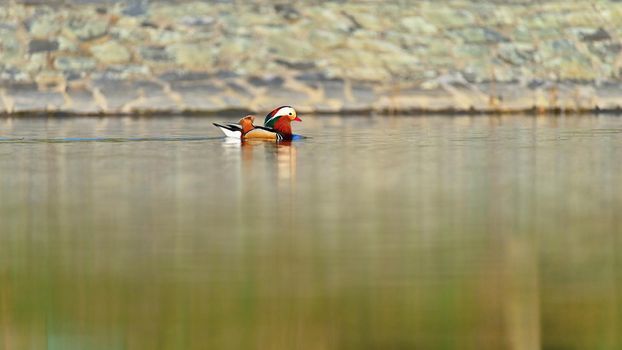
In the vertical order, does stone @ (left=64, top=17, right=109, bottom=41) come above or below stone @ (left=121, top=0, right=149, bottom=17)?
below

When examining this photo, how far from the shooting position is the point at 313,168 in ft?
45.1

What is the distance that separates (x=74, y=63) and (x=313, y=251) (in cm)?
1788

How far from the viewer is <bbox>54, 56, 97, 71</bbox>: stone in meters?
25.1

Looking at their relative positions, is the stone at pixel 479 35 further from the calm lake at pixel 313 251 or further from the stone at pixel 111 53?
the calm lake at pixel 313 251

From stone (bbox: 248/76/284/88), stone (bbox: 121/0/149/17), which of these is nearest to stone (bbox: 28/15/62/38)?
stone (bbox: 121/0/149/17)

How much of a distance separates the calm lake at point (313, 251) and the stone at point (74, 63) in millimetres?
9733

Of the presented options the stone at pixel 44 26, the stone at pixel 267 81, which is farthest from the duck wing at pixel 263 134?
the stone at pixel 44 26

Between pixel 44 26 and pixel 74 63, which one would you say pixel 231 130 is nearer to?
pixel 74 63

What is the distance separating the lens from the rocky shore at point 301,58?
24891mm

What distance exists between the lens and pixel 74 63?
2519 cm

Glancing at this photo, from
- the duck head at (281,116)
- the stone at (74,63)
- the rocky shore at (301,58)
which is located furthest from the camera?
the stone at (74,63)

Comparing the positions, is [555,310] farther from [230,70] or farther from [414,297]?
[230,70]

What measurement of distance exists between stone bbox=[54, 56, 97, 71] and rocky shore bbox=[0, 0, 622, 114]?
33 mm

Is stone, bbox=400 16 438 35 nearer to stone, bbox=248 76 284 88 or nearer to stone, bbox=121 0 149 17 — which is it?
stone, bbox=248 76 284 88
